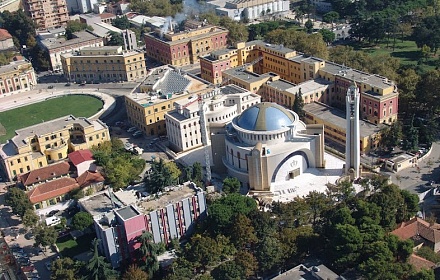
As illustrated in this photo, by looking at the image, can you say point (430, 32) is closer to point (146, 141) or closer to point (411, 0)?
point (411, 0)

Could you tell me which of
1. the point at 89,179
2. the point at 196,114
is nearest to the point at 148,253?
the point at 89,179

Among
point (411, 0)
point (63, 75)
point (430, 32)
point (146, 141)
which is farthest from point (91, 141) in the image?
point (411, 0)

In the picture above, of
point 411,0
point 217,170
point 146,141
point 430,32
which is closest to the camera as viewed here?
point 217,170

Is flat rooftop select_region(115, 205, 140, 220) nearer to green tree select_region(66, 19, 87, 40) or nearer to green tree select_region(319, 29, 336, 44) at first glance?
green tree select_region(319, 29, 336, 44)

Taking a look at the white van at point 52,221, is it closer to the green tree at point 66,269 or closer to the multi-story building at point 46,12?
the green tree at point 66,269

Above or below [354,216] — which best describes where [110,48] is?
above

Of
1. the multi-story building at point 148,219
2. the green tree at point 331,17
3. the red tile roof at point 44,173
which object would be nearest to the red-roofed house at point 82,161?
the red tile roof at point 44,173
